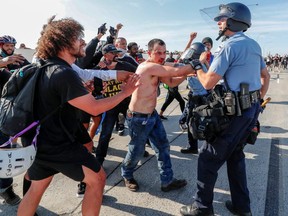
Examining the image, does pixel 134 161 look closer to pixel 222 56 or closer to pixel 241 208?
pixel 241 208

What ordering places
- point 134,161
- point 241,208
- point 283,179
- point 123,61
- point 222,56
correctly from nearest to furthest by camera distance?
point 222,56 → point 241,208 → point 134,161 → point 283,179 → point 123,61

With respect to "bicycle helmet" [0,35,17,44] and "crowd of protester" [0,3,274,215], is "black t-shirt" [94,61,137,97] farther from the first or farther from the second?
"bicycle helmet" [0,35,17,44]

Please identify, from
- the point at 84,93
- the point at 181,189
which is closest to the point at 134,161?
the point at 181,189

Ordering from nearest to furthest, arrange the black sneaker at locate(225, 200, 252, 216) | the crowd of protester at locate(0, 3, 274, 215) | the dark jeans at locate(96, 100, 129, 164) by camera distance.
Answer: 1. the crowd of protester at locate(0, 3, 274, 215)
2. the black sneaker at locate(225, 200, 252, 216)
3. the dark jeans at locate(96, 100, 129, 164)

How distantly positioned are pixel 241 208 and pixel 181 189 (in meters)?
0.84

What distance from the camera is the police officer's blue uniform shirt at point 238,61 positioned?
2.26 meters

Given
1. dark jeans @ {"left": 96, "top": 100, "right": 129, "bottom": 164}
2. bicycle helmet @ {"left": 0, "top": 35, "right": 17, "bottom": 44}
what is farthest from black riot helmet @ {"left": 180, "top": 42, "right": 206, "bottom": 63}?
bicycle helmet @ {"left": 0, "top": 35, "right": 17, "bottom": 44}

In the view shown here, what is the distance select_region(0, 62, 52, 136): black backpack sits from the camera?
6.12 feet

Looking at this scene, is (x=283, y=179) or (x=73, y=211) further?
(x=283, y=179)

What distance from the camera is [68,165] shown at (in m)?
2.02

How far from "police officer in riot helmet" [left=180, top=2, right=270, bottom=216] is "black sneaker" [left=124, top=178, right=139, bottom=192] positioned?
0.84m

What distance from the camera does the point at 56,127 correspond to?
2.03m

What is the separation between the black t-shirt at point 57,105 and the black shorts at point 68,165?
35mm

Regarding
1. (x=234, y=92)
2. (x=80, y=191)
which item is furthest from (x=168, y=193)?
(x=234, y=92)
